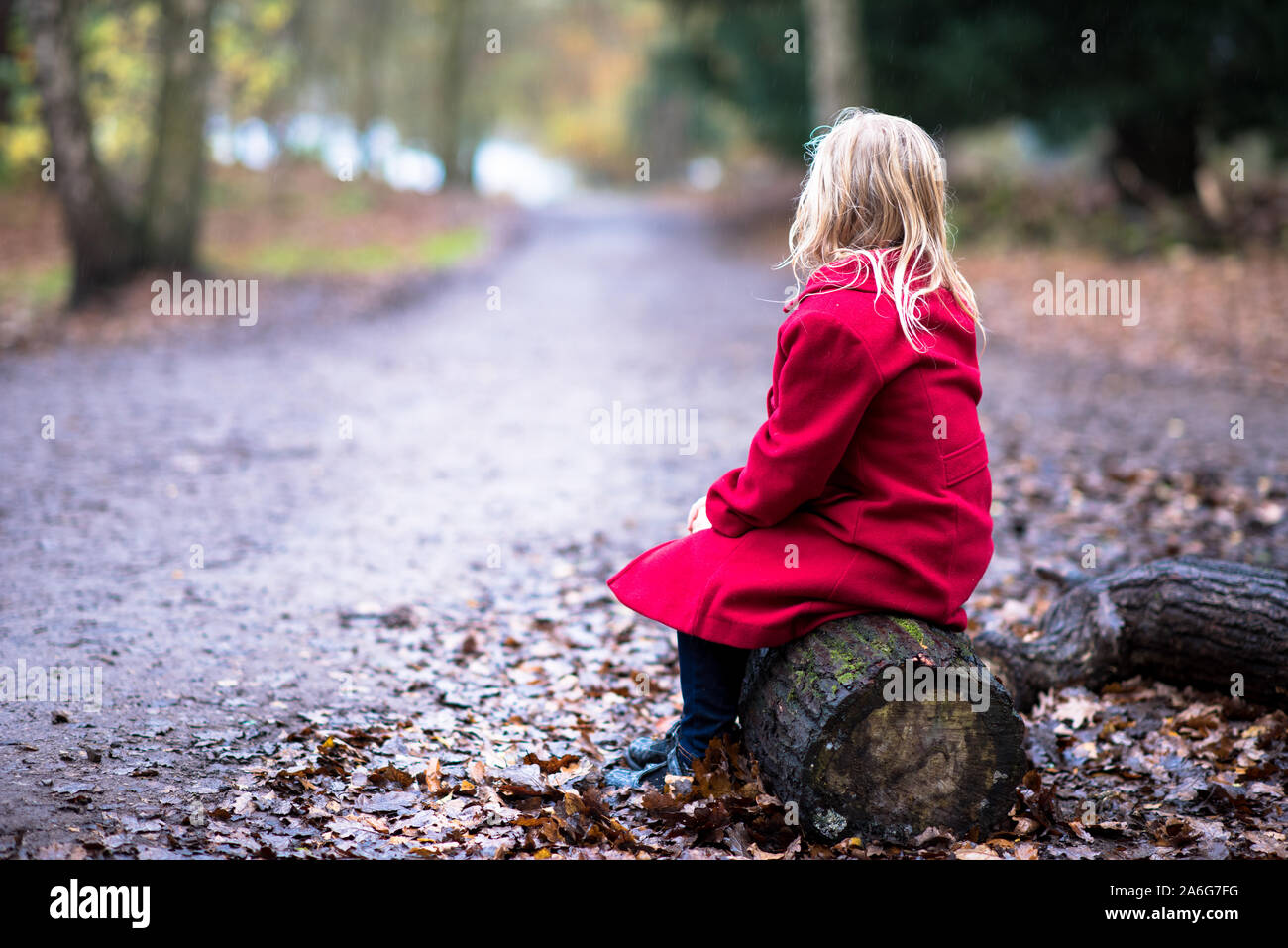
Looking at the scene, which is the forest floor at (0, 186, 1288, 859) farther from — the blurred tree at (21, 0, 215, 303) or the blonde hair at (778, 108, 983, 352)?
the blonde hair at (778, 108, 983, 352)

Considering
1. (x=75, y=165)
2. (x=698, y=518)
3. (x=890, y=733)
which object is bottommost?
(x=890, y=733)

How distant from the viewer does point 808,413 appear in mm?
3088

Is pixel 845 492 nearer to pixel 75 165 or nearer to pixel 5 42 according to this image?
pixel 75 165

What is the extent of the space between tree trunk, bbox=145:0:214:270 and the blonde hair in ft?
47.1

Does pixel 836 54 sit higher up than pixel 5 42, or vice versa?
pixel 5 42

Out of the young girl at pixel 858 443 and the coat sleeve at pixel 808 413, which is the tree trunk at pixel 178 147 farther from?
the coat sleeve at pixel 808 413

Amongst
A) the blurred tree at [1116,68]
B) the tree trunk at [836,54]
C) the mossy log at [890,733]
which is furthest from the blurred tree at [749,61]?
the mossy log at [890,733]

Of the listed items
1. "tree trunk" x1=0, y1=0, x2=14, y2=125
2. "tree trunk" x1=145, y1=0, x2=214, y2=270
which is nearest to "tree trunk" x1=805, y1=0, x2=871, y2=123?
"tree trunk" x1=145, y1=0, x2=214, y2=270

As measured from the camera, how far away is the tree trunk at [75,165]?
13.1m

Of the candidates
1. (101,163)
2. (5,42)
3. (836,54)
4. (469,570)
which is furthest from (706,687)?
(5,42)

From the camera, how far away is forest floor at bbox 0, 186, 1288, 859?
11.4 feet

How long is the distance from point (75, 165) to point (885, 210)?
13.5m

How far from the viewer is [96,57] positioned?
59.5 feet
